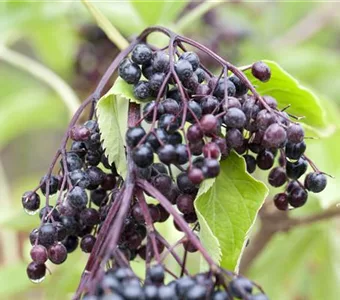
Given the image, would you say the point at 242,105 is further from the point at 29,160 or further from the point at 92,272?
the point at 29,160

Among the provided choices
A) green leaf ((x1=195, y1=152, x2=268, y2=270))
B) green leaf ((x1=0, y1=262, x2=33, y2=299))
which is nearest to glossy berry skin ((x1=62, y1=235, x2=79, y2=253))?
green leaf ((x1=195, y1=152, x2=268, y2=270))

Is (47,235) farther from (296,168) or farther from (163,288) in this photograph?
(296,168)

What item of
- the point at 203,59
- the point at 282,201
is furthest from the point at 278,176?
the point at 203,59

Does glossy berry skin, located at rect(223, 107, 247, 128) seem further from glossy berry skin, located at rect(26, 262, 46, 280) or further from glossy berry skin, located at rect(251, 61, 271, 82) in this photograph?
glossy berry skin, located at rect(26, 262, 46, 280)

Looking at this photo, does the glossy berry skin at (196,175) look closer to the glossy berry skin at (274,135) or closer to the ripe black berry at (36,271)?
the glossy berry skin at (274,135)

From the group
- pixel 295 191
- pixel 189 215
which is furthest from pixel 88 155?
pixel 295 191
